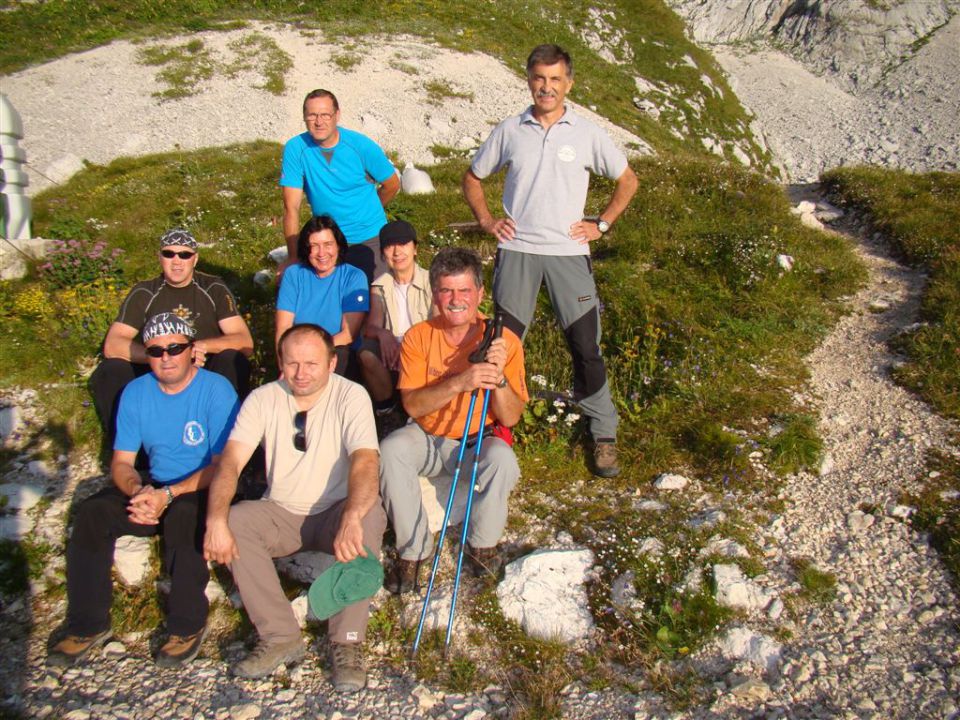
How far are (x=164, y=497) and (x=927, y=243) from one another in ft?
34.1

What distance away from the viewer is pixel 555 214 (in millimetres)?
5098

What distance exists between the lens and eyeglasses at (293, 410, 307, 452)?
13.9ft

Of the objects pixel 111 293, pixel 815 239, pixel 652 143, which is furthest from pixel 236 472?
pixel 652 143

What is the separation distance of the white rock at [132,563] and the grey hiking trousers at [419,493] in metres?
1.90

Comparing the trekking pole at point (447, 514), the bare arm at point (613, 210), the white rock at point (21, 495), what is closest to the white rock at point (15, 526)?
the white rock at point (21, 495)

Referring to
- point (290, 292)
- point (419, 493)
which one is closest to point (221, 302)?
point (290, 292)

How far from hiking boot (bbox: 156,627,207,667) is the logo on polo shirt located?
1219mm

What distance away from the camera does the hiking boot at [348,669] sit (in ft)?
12.5

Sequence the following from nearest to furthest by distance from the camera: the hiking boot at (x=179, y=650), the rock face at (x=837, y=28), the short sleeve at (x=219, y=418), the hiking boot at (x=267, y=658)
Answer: the hiking boot at (x=267, y=658) < the hiking boot at (x=179, y=650) < the short sleeve at (x=219, y=418) < the rock face at (x=837, y=28)

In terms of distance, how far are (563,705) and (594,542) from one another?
131 cm

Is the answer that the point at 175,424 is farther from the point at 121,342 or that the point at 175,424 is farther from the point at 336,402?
the point at 121,342

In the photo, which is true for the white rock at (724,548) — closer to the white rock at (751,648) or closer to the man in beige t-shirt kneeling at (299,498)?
the white rock at (751,648)

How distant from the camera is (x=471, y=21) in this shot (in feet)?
95.4

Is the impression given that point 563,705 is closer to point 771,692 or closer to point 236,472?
point 771,692
